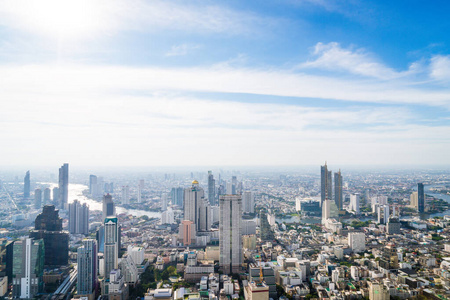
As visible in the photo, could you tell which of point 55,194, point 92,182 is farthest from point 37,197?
point 92,182

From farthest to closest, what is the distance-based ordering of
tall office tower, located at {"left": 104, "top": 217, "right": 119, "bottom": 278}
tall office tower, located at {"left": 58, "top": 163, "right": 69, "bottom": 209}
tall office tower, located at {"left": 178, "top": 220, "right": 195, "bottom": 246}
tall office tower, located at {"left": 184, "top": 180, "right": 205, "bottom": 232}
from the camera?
tall office tower, located at {"left": 58, "top": 163, "right": 69, "bottom": 209} < tall office tower, located at {"left": 184, "top": 180, "right": 205, "bottom": 232} < tall office tower, located at {"left": 178, "top": 220, "right": 195, "bottom": 246} < tall office tower, located at {"left": 104, "top": 217, "right": 119, "bottom": 278}

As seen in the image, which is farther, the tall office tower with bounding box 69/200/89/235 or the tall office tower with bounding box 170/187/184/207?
the tall office tower with bounding box 170/187/184/207

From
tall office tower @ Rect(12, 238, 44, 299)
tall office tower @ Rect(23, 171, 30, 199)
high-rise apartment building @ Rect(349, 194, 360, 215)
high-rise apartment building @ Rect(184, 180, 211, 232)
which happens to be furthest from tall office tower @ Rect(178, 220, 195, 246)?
high-rise apartment building @ Rect(349, 194, 360, 215)

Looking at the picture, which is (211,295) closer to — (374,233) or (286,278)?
(286,278)

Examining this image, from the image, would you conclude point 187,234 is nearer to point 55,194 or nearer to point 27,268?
point 27,268

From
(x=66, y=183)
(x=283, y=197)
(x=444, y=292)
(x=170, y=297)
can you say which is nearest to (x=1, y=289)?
(x=170, y=297)

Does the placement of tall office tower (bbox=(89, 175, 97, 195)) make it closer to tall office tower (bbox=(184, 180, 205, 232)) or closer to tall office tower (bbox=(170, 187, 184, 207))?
tall office tower (bbox=(170, 187, 184, 207))

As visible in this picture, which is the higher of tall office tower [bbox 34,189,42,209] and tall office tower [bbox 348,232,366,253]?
tall office tower [bbox 34,189,42,209]
